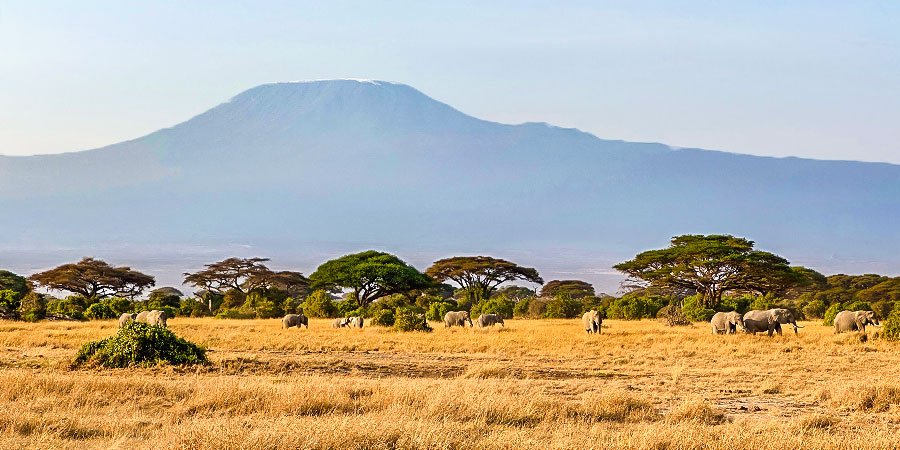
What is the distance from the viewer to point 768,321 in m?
25.9

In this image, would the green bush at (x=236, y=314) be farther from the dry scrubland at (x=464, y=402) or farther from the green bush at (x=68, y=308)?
the dry scrubland at (x=464, y=402)

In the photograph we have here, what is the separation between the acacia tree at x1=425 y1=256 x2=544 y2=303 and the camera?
193 ft

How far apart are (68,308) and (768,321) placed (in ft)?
113

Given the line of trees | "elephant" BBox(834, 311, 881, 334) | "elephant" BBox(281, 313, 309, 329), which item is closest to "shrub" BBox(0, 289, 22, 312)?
the line of trees

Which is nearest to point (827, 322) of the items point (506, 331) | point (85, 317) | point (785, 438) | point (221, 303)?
point (506, 331)

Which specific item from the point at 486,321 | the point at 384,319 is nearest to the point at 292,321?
the point at 384,319

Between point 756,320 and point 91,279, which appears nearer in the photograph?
point 756,320

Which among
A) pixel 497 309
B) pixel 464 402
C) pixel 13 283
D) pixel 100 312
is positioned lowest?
pixel 464 402

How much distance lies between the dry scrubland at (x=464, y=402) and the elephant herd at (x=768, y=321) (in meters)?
6.02

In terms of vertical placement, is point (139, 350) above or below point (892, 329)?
below

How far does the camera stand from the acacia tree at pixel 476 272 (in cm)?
5869

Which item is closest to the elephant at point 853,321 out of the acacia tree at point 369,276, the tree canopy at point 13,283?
the acacia tree at point 369,276

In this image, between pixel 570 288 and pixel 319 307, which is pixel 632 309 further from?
pixel 570 288

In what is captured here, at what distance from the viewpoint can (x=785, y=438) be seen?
318 inches
